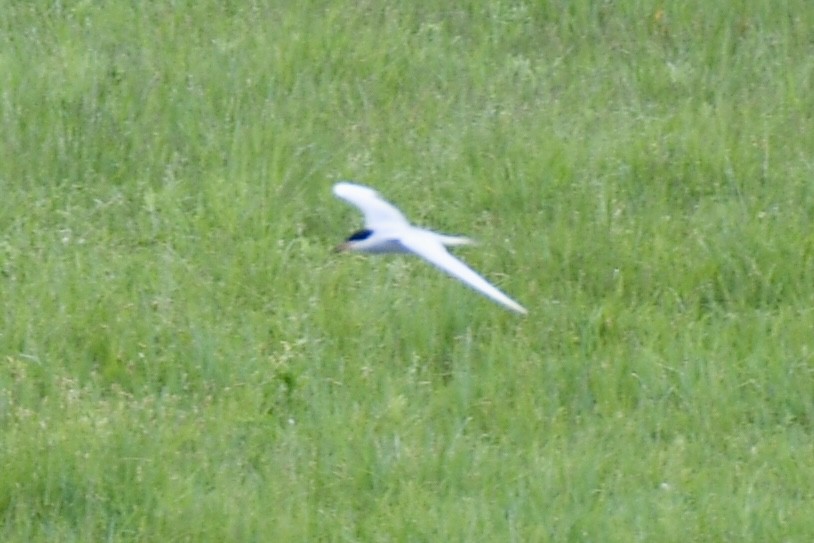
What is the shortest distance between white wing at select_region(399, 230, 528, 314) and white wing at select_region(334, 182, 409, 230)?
0.21 meters

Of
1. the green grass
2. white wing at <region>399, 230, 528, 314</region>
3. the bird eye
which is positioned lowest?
the green grass

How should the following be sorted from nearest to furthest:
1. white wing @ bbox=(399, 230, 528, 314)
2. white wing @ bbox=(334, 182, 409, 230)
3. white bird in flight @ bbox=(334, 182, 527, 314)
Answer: white wing @ bbox=(399, 230, 528, 314) < white bird in flight @ bbox=(334, 182, 527, 314) < white wing @ bbox=(334, 182, 409, 230)

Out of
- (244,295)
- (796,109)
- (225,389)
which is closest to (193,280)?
(244,295)

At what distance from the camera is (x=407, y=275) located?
6.38 metres

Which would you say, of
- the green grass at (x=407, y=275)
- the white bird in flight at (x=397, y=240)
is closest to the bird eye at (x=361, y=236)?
the white bird in flight at (x=397, y=240)

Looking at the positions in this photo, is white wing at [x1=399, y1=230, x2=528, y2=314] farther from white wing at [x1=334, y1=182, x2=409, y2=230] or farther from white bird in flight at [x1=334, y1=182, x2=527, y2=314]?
white wing at [x1=334, y1=182, x2=409, y2=230]

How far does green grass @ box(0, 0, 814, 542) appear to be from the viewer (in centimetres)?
510

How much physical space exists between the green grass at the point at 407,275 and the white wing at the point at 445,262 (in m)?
0.77

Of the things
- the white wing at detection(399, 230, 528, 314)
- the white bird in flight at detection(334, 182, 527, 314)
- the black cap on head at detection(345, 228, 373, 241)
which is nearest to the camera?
the white wing at detection(399, 230, 528, 314)

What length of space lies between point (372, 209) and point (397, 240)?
39cm

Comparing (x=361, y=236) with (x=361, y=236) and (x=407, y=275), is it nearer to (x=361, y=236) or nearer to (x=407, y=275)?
(x=361, y=236)

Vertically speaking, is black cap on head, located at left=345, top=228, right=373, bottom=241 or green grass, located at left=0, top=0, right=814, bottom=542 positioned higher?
black cap on head, located at left=345, top=228, right=373, bottom=241

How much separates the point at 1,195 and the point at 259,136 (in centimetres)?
105

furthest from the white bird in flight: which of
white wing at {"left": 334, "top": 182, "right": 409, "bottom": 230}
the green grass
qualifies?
the green grass
